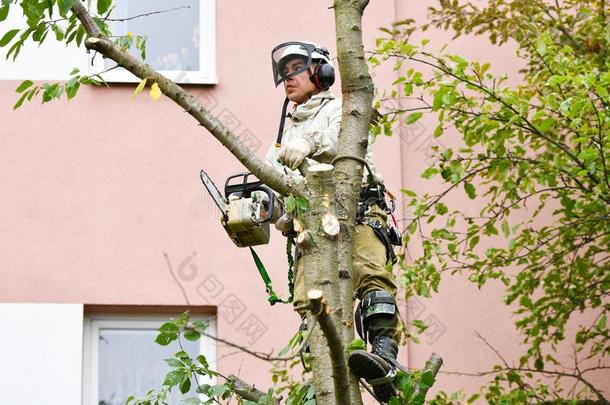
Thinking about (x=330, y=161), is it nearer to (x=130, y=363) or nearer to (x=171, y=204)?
(x=171, y=204)

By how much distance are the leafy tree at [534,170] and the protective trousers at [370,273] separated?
171cm

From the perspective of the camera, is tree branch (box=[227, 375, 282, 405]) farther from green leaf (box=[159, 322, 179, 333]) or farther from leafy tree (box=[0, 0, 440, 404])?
green leaf (box=[159, 322, 179, 333])

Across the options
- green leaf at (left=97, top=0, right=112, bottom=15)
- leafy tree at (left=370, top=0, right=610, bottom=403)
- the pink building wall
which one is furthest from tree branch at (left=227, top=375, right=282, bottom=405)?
the pink building wall

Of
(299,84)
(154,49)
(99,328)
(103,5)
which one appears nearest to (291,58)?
(299,84)

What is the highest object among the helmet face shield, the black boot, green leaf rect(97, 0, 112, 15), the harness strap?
the helmet face shield

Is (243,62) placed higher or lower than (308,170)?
higher

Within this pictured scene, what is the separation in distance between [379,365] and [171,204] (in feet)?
15.2

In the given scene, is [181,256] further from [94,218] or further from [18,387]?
[18,387]

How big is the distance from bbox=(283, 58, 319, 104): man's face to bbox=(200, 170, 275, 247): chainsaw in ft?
2.23

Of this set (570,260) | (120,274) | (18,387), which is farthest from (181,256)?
(570,260)

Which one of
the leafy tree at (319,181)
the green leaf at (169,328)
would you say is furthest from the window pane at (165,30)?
the green leaf at (169,328)

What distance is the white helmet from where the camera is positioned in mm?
7738

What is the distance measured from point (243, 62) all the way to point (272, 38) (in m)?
0.28

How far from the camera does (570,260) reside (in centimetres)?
1082
